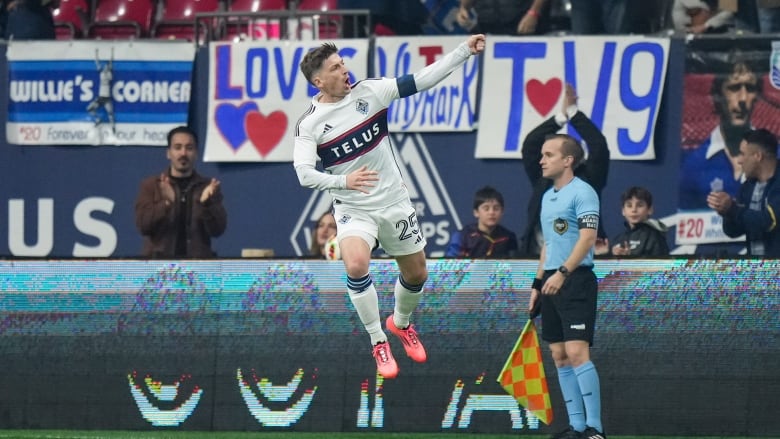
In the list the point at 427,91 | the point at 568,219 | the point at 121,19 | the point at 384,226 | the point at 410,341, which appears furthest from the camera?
the point at 121,19

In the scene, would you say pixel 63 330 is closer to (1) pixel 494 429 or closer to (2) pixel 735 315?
(1) pixel 494 429

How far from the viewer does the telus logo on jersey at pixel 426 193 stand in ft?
41.9

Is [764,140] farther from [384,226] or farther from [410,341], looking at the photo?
[384,226]

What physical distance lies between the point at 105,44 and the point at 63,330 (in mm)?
3675

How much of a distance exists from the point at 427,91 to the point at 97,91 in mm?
2828

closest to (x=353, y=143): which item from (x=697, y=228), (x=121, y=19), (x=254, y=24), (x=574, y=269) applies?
(x=574, y=269)

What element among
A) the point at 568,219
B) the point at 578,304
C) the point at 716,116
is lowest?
the point at 578,304

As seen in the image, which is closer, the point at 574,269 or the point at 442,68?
the point at 442,68

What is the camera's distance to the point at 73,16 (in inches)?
612

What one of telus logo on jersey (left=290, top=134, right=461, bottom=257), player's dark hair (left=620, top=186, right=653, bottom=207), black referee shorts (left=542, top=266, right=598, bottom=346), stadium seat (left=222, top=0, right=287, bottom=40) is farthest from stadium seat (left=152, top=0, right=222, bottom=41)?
black referee shorts (left=542, top=266, right=598, bottom=346)

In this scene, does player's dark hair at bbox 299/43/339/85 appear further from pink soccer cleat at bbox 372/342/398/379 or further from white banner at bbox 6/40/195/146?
white banner at bbox 6/40/195/146

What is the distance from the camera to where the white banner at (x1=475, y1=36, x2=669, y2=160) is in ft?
40.4

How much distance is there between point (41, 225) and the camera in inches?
528

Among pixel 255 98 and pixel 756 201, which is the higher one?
pixel 255 98
